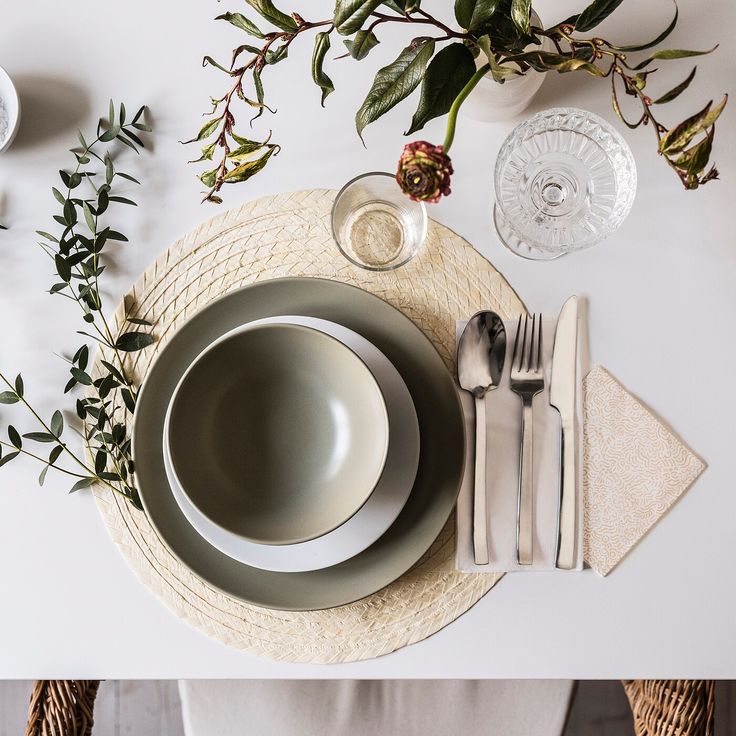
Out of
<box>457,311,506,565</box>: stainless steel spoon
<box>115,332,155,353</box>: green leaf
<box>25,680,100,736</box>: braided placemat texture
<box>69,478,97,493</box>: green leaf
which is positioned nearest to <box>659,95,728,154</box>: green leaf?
<box>457,311,506,565</box>: stainless steel spoon

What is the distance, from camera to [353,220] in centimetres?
78

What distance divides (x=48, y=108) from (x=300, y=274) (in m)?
0.36

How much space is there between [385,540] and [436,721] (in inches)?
17.5

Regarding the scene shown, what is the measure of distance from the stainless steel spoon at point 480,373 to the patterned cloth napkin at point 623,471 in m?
0.11

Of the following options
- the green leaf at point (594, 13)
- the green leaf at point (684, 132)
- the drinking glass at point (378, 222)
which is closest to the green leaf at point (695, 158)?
the green leaf at point (684, 132)

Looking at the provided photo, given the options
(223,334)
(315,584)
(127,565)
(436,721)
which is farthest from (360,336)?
(436,721)

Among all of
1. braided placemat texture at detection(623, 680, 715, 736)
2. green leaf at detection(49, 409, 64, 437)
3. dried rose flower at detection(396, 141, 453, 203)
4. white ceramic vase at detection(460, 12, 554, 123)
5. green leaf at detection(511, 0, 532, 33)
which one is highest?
white ceramic vase at detection(460, 12, 554, 123)

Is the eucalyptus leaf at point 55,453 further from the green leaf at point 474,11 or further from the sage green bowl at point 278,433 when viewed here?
the green leaf at point 474,11

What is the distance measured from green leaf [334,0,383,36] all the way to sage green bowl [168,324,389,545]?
0.86 feet

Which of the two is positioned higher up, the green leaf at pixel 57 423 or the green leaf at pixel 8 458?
the green leaf at pixel 57 423

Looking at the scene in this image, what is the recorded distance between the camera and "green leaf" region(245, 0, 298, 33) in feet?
1.97

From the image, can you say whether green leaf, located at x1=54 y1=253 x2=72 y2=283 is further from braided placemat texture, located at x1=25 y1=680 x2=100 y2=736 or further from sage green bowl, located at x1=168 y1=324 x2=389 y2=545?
braided placemat texture, located at x1=25 y1=680 x2=100 y2=736

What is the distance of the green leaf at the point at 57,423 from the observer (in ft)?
2.52

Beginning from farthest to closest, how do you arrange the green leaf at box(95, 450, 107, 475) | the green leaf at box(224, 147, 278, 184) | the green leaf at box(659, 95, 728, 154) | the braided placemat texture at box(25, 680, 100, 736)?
the braided placemat texture at box(25, 680, 100, 736) → the green leaf at box(95, 450, 107, 475) → the green leaf at box(224, 147, 278, 184) → the green leaf at box(659, 95, 728, 154)
